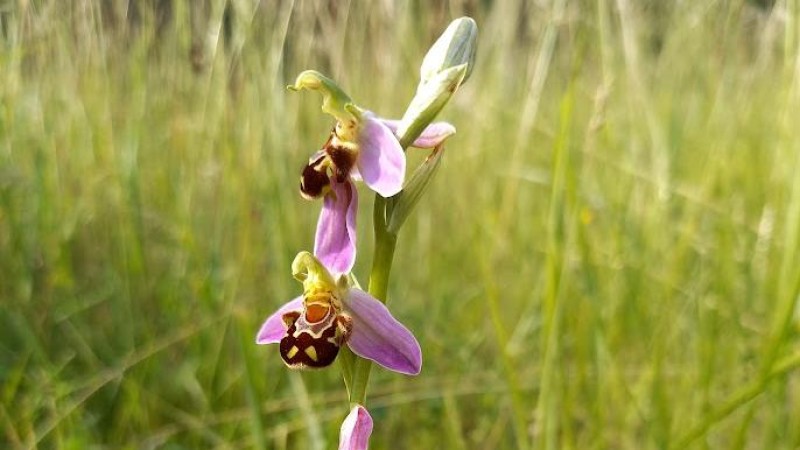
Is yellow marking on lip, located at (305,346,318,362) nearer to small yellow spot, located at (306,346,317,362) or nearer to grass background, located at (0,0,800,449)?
small yellow spot, located at (306,346,317,362)

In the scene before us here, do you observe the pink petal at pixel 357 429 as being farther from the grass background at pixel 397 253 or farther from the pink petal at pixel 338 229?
the grass background at pixel 397 253

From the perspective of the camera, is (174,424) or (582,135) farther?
(582,135)

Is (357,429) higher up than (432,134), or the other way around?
(432,134)

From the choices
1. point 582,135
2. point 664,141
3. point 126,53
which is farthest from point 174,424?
point 582,135

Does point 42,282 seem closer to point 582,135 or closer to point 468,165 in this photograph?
point 468,165

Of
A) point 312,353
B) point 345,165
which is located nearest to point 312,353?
point 312,353

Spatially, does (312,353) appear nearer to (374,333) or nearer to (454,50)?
(374,333)
